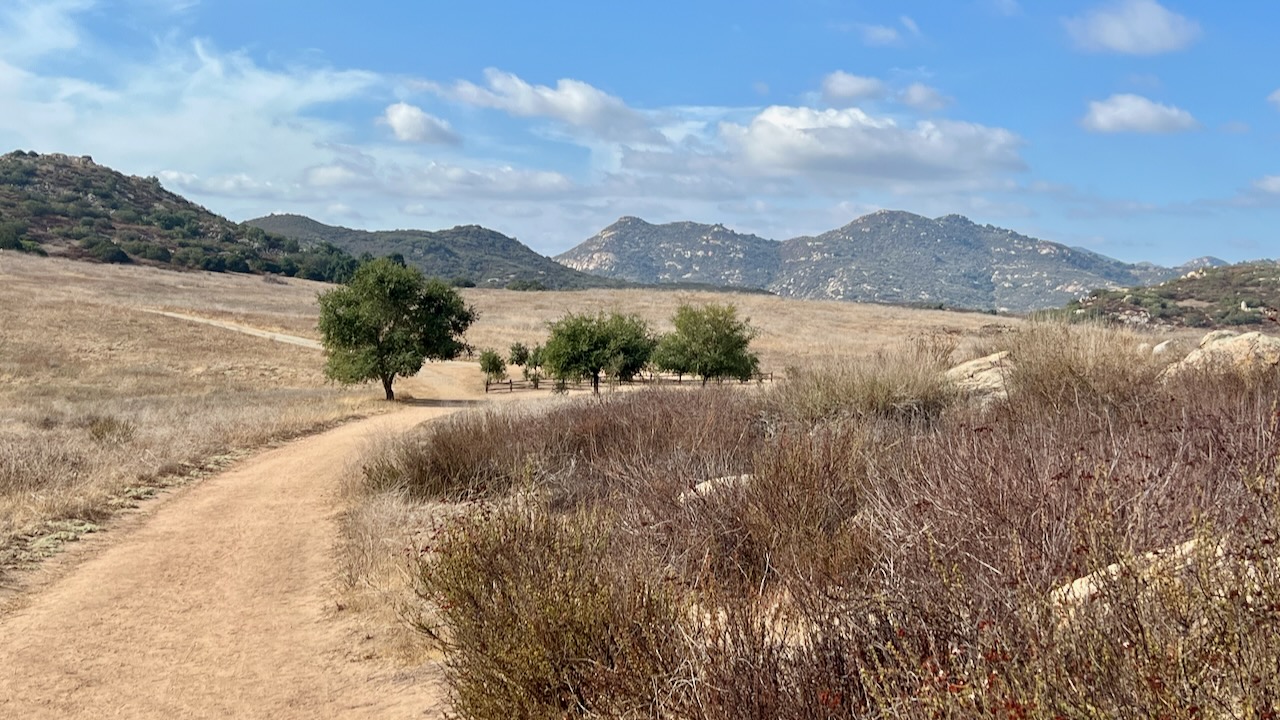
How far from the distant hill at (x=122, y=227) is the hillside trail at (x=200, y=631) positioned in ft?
279

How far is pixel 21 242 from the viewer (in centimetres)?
10156

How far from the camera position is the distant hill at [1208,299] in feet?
196

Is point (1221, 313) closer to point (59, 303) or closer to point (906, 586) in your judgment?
point (906, 586)

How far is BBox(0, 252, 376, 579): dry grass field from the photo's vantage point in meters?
12.3

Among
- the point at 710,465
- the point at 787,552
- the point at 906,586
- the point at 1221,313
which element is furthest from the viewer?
the point at 1221,313

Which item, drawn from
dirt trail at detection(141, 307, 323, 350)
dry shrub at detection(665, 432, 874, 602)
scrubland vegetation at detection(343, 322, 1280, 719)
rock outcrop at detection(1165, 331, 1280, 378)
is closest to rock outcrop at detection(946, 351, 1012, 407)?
scrubland vegetation at detection(343, 322, 1280, 719)

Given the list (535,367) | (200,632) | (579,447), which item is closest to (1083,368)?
(579,447)

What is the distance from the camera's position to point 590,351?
39594 millimetres

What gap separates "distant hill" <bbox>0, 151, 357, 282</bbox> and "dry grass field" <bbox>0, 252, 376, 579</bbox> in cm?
1629

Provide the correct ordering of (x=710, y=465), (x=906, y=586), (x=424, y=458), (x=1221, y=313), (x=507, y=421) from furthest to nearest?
(x=1221, y=313) → (x=507, y=421) → (x=424, y=458) → (x=710, y=465) → (x=906, y=586)

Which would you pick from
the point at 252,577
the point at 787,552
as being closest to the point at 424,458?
the point at 252,577

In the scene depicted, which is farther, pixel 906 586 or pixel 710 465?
pixel 710 465

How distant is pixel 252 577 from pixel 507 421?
5058 millimetres

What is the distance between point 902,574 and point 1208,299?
93.4 m
